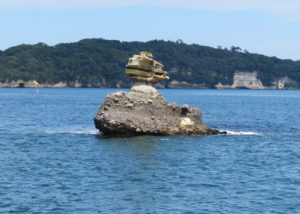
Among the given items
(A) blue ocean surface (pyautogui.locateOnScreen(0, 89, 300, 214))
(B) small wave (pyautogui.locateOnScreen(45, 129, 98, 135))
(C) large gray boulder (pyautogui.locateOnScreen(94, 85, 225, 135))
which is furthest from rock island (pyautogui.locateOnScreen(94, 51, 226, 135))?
(B) small wave (pyautogui.locateOnScreen(45, 129, 98, 135))

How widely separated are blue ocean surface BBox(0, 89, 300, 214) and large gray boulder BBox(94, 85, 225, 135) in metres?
1.04

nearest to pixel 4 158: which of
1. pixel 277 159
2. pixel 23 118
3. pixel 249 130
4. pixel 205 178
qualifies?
pixel 205 178

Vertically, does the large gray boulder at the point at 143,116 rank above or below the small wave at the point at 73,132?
above

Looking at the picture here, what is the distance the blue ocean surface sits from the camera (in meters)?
29.1

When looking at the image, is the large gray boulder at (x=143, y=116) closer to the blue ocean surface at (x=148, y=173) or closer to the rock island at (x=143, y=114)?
the rock island at (x=143, y=114)

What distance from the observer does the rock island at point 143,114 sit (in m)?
49.9

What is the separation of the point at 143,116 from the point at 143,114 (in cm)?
17

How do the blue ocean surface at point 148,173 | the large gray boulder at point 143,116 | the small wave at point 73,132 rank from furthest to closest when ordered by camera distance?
1. the small wave at point 73,132
2. the large gray boulder at point 143,116
3. the blue ocean surface at point 148,173

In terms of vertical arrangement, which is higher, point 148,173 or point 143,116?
point 143,116

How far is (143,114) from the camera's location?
50656 millimetres

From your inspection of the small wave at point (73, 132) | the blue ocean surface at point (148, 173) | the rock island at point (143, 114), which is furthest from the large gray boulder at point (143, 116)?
the small wave at point (73, 132)

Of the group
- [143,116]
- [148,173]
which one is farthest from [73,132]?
[148,173]

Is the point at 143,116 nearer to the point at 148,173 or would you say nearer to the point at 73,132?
the point at 73,132

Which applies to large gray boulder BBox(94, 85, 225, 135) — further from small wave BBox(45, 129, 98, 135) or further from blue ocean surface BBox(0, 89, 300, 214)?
small wave BBox(45, 129, 98, 135)
